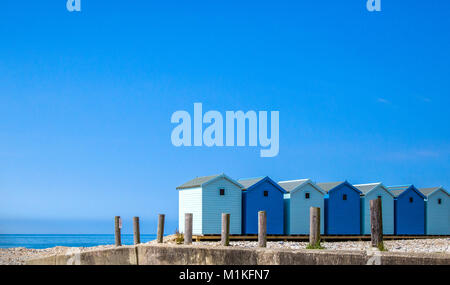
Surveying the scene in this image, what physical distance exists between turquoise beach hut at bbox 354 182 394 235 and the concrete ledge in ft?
98.4

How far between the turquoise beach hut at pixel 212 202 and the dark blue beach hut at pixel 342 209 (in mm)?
6760

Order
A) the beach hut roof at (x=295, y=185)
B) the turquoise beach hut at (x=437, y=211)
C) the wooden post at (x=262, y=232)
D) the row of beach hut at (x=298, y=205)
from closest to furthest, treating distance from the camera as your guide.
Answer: the wooden post at (x=262, y=232)
the row of beach hut at (x=298, y=205)
the beach hut roof at (x=295, y=185)
the turquoise beach hut at (x=437, y=211)

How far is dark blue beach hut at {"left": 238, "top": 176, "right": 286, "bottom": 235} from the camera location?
109 ft

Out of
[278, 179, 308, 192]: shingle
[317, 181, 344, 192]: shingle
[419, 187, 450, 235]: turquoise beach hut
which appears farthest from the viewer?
[419, 187, 450, 235]: turquoise beach hut

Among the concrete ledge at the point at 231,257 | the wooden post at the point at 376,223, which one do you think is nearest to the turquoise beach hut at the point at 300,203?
the wooden post at the point at 376,223

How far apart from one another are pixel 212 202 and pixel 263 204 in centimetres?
340

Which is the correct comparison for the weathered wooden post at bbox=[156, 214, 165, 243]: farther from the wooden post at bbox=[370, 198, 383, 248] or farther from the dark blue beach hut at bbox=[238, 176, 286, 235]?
the wooden post at bbox=[370, 198, 383, 248]

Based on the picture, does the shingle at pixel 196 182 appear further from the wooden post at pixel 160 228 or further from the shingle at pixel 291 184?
the wooden post at pixel 160 228

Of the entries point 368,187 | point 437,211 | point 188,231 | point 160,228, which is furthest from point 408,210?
point 188,231

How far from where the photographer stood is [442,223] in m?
42.8

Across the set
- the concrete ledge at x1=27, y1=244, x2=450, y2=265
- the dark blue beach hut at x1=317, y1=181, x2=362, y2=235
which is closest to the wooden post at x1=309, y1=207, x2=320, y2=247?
the concrete ledge at x1=27, y1=244, x2=450, y2=265

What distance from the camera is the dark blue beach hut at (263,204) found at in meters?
33.3

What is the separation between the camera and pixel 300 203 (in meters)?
35.2
